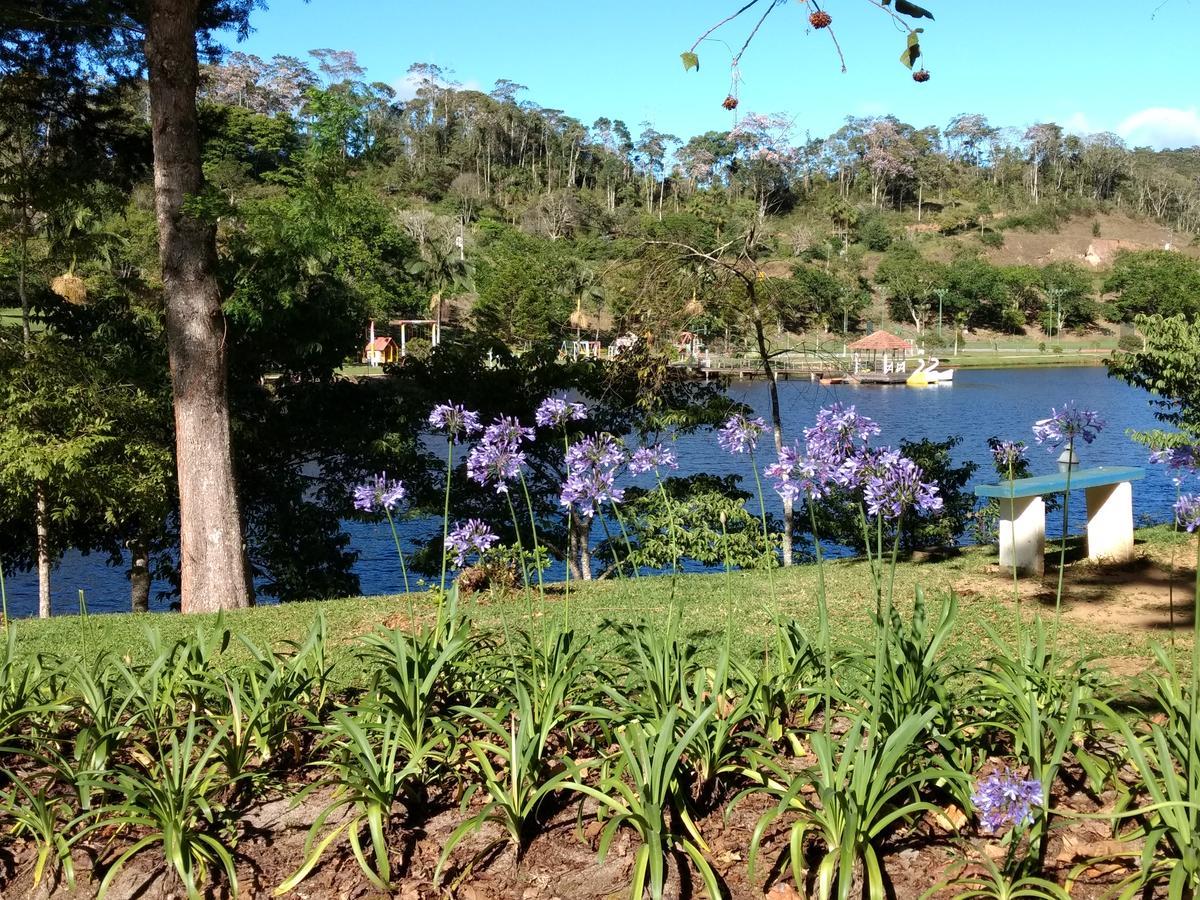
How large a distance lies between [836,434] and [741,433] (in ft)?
1.19

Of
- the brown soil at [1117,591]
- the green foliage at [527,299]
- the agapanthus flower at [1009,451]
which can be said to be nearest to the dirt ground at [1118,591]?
the brown soil at [1117,591]

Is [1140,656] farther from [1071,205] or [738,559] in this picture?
[1071,205]

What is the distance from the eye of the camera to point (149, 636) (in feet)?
10.9

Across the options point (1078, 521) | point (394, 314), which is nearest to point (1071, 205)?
point (394, 314)

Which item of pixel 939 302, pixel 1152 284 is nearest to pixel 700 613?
pixel 939 302

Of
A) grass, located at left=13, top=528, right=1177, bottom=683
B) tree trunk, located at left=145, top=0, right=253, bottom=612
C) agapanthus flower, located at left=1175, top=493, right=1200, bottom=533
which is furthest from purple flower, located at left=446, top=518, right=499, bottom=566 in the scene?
tree trunk, located at left=145, top=0, right=253, bottom=612

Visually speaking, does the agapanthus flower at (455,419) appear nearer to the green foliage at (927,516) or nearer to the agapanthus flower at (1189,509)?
the agapanthus flower at (1189,509)

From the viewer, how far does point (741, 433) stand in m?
3.27

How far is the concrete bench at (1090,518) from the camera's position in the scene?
21.8 feet

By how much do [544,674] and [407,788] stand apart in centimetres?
55

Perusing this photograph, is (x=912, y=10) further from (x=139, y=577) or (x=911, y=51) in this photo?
(x=139, y=577)

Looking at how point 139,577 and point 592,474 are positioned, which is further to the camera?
point 139,577

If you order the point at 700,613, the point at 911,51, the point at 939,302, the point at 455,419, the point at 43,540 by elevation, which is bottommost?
the point at 700,613

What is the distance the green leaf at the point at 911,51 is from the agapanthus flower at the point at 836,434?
0.94 m
